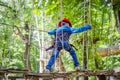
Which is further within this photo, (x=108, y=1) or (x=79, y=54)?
(x=79, y=54)

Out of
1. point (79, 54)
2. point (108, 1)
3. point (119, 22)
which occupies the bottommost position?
point (79, 54)

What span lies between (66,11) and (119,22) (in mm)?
913

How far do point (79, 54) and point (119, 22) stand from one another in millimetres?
1347

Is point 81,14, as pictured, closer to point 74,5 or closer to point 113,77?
point 74,5

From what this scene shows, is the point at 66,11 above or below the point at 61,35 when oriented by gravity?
above

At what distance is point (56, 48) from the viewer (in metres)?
3.74

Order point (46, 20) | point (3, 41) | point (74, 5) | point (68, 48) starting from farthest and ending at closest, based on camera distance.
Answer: point (46, 20)
point (3, 41)
point (74, 5)
point (68, 48)

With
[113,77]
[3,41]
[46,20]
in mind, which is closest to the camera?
[113,77]

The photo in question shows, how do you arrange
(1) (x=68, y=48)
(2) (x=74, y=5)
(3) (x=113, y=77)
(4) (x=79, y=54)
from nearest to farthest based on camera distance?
(1) (x=68, y=48)
(3) (x=113, y=77)
(2) (x=74, y=5)
(4) (x=79, y=54)

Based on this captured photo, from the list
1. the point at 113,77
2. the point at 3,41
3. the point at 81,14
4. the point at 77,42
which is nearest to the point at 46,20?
the point at 3,41

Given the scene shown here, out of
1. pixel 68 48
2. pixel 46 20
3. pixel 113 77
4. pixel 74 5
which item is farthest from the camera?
pixel 46 20

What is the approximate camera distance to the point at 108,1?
4.60 meters

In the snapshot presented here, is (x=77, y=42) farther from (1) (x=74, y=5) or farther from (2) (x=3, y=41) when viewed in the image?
(2) (x=3, y=41)

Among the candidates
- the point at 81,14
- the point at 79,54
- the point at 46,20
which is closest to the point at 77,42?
the point at 79,54
